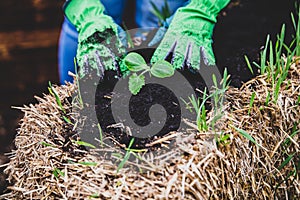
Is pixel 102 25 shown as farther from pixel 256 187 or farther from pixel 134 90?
pixel 256 187

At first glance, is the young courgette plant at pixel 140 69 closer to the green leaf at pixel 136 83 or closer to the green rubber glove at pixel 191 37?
the green leaf at pixel 136 83

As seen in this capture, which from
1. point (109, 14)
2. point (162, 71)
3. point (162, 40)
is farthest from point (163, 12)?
point (162, 71)

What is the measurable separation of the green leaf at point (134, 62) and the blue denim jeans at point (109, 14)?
0.48 m

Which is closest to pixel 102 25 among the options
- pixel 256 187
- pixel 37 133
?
pixel 37 133

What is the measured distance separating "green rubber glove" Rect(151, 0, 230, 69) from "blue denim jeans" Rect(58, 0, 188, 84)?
277 mm

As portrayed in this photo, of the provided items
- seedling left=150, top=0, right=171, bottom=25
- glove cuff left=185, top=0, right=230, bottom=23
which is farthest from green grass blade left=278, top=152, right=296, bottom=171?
seedling left=150, top=0, right=171, bottom=25

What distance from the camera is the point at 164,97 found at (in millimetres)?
1222

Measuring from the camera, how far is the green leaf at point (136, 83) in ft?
3.92

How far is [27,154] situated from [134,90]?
0.31 m

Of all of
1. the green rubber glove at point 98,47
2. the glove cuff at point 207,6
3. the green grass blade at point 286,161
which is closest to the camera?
the green grass blade at point 286,161

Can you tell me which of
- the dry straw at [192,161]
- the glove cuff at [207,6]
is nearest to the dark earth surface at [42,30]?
the glove cuff at [207,6]

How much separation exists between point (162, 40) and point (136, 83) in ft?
0.79

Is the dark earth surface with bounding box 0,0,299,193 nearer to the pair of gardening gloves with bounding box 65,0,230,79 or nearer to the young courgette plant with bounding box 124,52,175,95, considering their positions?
the pair of gardening gloves with bounding box 65,0,230,79

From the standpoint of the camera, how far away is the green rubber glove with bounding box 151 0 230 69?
1.33m
